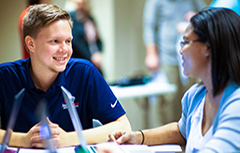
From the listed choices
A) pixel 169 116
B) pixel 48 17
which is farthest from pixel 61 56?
pixel 169 116

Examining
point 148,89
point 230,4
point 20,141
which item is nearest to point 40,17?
point 20,141

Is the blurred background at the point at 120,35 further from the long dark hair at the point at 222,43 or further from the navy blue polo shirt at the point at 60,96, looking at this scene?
the long dark hair at the point at 222,43

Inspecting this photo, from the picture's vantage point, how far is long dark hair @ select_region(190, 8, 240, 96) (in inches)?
36.3

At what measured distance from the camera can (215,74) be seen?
962 mm

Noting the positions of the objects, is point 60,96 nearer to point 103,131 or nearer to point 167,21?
point 103,131

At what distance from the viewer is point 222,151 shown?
33.7 inches

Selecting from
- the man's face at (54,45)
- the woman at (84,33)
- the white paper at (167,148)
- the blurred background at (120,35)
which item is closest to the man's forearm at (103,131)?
the white paper at (167,148)

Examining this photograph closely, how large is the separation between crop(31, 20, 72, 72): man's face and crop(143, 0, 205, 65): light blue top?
2176mm

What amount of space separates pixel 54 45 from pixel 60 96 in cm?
26

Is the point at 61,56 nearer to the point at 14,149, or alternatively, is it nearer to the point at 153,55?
the point at 14,149

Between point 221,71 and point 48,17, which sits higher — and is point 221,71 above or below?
below

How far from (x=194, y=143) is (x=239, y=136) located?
21 cm

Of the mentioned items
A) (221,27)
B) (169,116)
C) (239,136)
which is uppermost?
(221,27)

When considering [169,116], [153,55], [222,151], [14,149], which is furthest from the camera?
[169,116]
